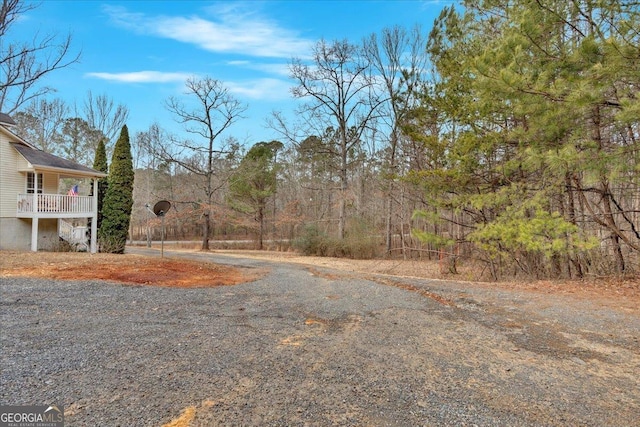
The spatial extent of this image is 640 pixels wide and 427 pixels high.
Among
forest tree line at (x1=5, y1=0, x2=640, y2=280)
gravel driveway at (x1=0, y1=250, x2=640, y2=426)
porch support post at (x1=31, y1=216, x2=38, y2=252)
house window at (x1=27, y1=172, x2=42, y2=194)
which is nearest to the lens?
gravel driveway at (x1=0, y1=250, x2=640, y2=426)

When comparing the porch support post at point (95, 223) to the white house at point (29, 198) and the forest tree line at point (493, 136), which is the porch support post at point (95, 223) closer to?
the white house at point (29, 198)

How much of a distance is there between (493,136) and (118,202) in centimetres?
1513

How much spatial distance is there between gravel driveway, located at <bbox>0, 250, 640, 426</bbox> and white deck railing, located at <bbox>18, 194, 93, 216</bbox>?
9.53 metres

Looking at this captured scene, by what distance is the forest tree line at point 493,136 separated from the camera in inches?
209

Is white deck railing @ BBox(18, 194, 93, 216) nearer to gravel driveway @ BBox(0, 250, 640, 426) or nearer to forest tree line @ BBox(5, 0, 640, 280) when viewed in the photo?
forest tree line @ BBox(5, 0, 640, 280)

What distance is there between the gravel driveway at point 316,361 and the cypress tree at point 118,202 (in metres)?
10.7

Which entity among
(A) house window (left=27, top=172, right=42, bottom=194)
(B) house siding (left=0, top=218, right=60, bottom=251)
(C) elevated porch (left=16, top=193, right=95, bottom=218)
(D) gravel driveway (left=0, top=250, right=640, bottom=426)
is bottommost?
(D) gravel driveway (left=0, top=250, right=640, bottom=426)

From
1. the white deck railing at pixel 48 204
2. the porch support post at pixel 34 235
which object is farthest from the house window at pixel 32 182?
the porch support post at pixel 34 235

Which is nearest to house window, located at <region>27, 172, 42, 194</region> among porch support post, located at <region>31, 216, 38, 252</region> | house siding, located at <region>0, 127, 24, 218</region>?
house siding, located at <region>0, 127, 24, 218</region>

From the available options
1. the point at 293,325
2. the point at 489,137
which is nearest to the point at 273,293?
the point at 293,325

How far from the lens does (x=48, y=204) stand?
1307cm

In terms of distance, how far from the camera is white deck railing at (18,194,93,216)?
12.8 m

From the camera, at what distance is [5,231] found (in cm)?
1268

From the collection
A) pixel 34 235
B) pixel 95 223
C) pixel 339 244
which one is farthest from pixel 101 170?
pixel 339 244
